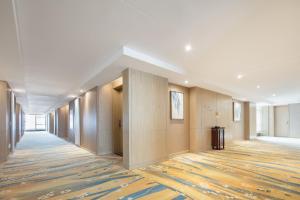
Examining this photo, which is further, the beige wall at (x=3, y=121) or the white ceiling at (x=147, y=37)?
the beige wall at (x=3, y=121)

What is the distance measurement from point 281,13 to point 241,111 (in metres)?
8.79

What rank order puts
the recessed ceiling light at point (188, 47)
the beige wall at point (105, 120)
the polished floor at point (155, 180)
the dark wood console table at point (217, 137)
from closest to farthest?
the polished floor at point (155, 180) < the recessed ceiling light at point (188, 47) < the beige wall at point (105, 120) < the dark wood console table at point (217, 137)

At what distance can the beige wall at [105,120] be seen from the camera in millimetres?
6109

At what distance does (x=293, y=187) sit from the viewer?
3.05 meters

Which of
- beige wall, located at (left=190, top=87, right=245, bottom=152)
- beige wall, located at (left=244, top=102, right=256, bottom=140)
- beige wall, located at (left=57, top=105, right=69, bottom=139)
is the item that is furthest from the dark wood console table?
beige wall, located at (left=57, top=105, right=69, bottom=139)

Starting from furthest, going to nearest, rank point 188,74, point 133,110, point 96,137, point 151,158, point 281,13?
point 96,137 < point 188,74 < point 151,158 < point 133,110 < point 281,13

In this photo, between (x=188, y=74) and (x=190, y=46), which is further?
(x=188, y=74)

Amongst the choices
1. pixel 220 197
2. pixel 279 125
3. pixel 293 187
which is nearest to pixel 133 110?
pixel 220 197

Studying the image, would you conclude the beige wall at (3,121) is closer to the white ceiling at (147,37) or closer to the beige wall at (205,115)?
the white ceiling at (147,37)

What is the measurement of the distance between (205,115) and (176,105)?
181cm

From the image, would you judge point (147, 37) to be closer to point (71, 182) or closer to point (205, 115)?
point (71, 182)

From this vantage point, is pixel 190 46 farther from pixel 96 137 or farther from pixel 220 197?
pixel 96 137

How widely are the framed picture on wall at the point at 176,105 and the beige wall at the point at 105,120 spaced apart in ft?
8.48

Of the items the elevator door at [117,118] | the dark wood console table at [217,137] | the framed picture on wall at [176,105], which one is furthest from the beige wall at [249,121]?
the elevator door at [117,118]
